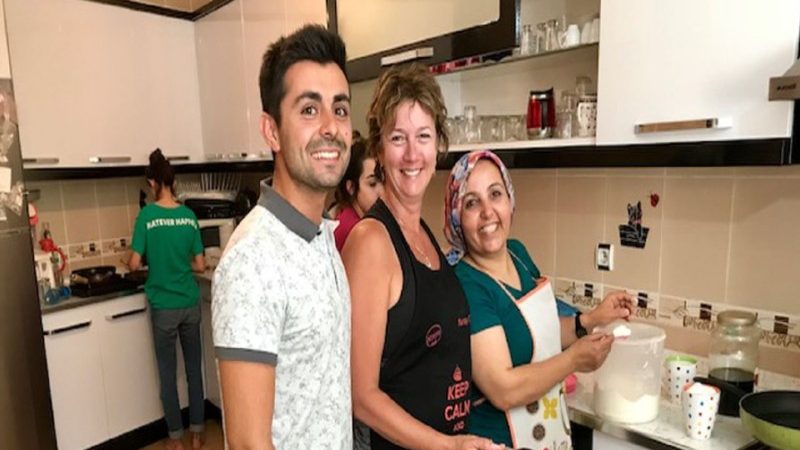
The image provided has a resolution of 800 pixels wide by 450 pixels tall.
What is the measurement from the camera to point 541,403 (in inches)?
50.4

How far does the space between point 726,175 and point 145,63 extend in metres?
2.88

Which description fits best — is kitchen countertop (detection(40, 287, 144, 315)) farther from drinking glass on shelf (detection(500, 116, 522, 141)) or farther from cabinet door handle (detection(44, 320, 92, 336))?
drinking glass on shelf (detection(500, 116, 522, 141))

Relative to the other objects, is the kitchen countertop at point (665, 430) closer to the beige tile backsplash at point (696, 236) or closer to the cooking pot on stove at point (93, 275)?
the beige tile backsplash at point (696, 236)

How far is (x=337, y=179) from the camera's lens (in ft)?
A: 3.06

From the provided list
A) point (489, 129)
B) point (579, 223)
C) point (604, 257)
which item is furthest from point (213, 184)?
point (604, 257)

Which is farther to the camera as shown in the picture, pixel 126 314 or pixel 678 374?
pixel 126 314

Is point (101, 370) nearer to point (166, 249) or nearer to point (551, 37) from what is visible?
point (166, 249)

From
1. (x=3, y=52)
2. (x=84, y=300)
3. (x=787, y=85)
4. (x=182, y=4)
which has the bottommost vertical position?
(x=84, y=300)

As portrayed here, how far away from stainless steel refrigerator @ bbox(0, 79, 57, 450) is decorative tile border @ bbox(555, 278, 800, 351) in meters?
2.17

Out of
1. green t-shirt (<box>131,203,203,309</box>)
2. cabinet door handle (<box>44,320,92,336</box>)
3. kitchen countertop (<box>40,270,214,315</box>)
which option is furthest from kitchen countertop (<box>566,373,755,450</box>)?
cabinet door handle (<box>44,320,92,336</box>)

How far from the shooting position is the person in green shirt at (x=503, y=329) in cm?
115

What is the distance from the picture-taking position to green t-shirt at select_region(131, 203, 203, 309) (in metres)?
2.77

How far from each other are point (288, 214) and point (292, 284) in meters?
0.13

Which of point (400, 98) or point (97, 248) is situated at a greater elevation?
point (400, 98)
